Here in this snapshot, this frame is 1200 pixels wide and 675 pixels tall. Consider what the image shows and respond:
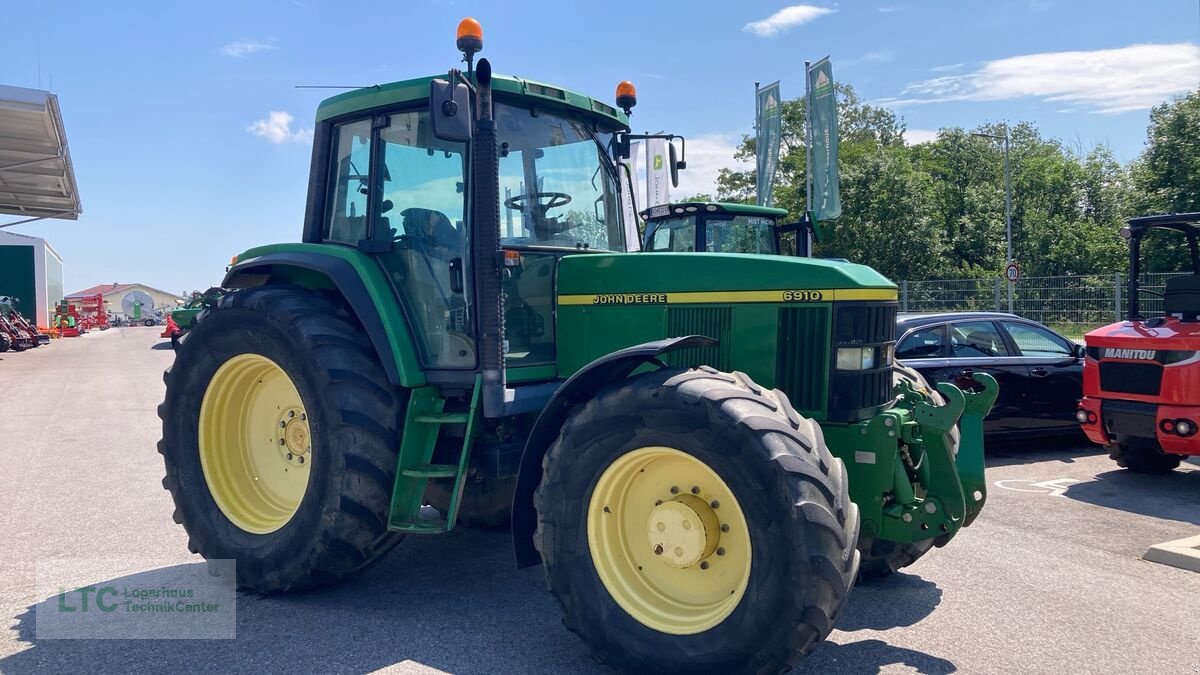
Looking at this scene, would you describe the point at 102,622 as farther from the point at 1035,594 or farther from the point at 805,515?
the point at 1035,594

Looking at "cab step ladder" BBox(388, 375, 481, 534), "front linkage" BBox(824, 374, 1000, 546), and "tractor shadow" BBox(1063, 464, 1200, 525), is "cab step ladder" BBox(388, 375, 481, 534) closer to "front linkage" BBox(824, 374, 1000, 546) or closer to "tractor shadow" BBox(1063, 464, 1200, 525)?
"front linkage" BBox(824, 374, 1000, 546)

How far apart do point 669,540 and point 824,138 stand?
19.8 metres

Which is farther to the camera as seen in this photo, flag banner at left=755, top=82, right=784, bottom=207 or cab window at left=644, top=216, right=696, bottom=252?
flag banner at left=755, top=82, right=784, bottom=207

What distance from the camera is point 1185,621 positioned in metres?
4.25

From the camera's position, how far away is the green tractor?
11.1 feet

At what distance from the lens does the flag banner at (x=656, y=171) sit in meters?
5.45

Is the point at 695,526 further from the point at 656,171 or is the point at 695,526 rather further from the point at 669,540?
the point at 656,171

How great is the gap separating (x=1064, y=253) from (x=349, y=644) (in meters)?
38.2

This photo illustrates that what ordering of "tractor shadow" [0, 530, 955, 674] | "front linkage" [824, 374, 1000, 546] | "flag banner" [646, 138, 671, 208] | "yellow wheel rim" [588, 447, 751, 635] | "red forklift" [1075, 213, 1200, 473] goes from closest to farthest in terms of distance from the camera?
"yellow wheel rim" [588, 447, 751, 635]
"tractor shadow" [0, 530, 955, 674]
"front linkage" [824, 374, 1000, 546]
"flag banner" [646, 138, 671, 208]
"red forklift" [1075, 213, 1200, 473]

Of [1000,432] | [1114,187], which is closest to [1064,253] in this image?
[1114,187]

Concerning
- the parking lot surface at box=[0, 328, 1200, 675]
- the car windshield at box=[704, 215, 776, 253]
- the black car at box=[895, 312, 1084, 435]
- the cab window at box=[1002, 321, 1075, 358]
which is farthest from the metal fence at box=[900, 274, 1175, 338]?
the parking lot surface at box=[0, 328, 1200, 675]

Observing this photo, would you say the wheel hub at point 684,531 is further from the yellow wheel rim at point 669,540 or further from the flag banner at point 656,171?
the flag banner at point 656,171

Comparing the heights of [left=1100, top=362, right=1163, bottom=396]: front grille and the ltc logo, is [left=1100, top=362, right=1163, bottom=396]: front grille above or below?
below

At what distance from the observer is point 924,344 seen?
845 cm
